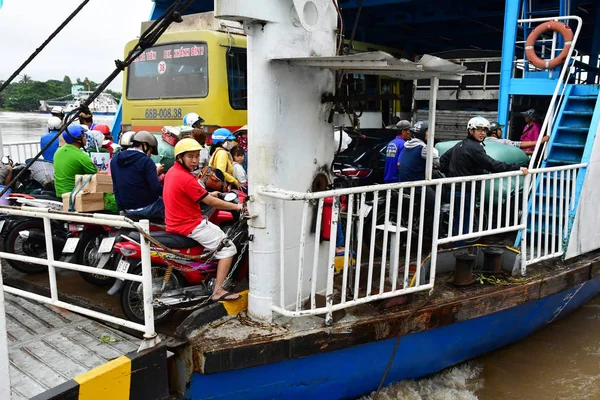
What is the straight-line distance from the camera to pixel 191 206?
382 centimetres

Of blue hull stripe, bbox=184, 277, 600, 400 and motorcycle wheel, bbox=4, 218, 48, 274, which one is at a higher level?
motorcycle wheel, bbox=4, 218, 48, 274

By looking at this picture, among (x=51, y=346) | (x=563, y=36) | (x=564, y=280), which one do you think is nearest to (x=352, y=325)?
(x=51, y=346)

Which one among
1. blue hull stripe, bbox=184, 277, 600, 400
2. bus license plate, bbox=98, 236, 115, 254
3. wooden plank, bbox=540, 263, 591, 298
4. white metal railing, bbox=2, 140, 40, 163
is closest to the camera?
blue hull stripe, bbox=184, 277, 600, 400

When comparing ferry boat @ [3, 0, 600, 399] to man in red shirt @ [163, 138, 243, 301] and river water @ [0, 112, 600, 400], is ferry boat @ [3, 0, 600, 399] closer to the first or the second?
river water @ [0, 112, 600, 400]

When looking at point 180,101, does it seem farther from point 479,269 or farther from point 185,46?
point 479,269

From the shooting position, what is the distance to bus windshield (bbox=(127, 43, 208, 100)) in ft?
23.6

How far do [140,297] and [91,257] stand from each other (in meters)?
1.08

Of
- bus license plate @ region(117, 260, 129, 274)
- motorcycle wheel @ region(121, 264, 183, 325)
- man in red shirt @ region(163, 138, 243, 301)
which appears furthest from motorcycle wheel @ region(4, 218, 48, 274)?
man in red shirt @ region(163, 138, 243, 301)

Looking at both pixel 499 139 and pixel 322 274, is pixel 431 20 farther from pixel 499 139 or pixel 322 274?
pixel 322 274

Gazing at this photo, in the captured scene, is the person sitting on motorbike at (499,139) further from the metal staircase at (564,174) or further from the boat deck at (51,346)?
the boat deck at (51,346)

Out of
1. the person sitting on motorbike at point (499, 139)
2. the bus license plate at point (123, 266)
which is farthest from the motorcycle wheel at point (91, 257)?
the person sitting on motorbike at point (499, 139)

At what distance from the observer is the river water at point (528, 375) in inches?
169

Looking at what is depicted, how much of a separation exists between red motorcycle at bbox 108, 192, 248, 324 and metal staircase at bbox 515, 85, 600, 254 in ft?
9.21

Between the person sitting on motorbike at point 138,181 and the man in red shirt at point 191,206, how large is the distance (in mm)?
566
